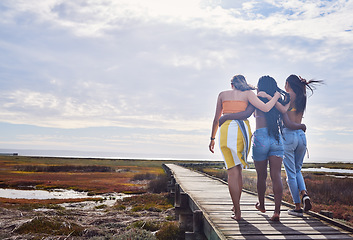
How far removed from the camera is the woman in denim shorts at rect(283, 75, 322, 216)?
502cm

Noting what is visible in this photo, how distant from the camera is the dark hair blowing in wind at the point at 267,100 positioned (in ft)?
14.9

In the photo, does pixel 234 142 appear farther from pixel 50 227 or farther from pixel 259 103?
pixel 50 227

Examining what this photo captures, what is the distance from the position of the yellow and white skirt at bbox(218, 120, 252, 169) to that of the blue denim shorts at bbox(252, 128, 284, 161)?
18cm

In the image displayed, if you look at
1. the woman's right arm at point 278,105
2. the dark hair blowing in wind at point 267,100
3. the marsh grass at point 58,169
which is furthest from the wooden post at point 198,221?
the marsh grass at point 58,169

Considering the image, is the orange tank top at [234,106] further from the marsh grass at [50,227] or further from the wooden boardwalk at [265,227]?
the marsh grass at [50,227]

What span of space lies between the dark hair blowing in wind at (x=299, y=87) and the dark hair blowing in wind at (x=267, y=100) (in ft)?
1.15

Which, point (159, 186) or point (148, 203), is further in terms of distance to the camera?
point (159, 186)

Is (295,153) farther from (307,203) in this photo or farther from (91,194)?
(91,194)

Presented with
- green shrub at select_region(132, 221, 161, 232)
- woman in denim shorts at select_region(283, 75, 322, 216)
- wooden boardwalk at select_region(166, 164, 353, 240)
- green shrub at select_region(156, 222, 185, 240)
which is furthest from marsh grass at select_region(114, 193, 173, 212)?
woman in denim shorts at select_region(283, 75, 322, 216)

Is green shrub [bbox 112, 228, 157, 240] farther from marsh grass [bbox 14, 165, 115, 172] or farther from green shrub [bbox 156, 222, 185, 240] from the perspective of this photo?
marsh grass [bbox 14, 165, 115, 172]

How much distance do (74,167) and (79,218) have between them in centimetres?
3728

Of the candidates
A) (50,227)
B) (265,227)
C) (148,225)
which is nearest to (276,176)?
(265,227)

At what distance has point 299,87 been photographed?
5105 millimetres

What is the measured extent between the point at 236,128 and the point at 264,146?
52 centimetres
